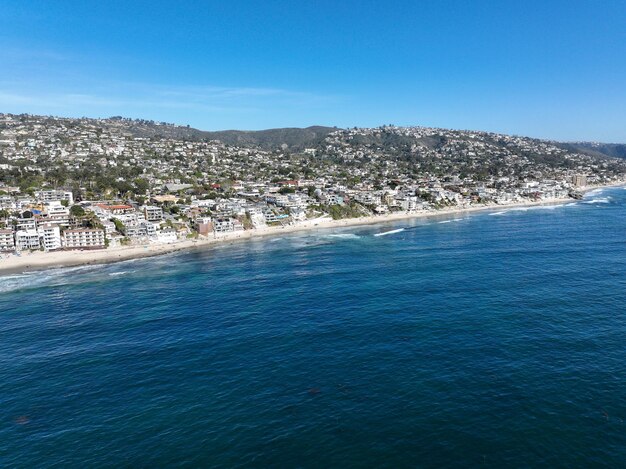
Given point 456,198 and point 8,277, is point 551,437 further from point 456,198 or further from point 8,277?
point 456,198

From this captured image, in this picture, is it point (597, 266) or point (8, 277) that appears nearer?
point (597, 266)

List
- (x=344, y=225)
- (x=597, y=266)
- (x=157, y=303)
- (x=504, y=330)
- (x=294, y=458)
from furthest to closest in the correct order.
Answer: (x=344, y=225) → (x=597, y=266) → (x=157, y=303) → (x=504, y=330) → (x=294, y=458)

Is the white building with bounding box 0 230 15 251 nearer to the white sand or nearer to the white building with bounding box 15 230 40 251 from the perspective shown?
the white building with bounding box 15 230 40 251

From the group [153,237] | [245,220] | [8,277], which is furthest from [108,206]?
[8,277]

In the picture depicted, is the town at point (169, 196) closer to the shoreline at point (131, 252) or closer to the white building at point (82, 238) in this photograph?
the white building at point (82, 238)

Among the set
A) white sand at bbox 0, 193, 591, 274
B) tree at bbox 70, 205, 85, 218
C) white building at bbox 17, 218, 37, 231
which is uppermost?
tree at bbox 70, 205, 85, 218

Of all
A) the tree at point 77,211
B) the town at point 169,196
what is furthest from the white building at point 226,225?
the tree at point 77,211

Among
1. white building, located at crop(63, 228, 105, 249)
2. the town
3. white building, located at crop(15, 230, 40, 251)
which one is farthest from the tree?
white building, located at crop(15, 230, 40, 251)

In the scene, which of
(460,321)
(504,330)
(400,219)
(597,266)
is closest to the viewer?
(504,330)

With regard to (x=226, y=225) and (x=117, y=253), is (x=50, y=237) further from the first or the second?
(x=226, y=225)
